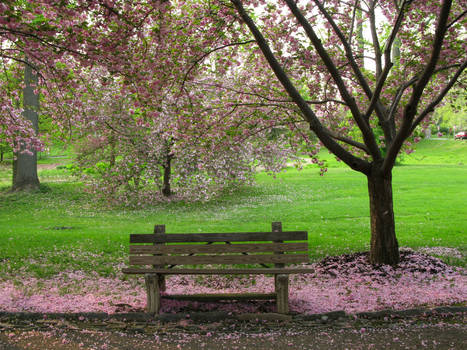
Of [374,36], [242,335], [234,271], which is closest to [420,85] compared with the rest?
[374,36]

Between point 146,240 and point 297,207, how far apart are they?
13.8m

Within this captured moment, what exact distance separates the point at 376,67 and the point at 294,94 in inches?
118

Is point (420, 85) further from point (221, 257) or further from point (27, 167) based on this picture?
point (27, 167)

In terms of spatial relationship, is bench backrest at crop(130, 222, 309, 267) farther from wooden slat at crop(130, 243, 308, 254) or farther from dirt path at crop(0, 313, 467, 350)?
dirt path at crop(0, 313, 467, 350)

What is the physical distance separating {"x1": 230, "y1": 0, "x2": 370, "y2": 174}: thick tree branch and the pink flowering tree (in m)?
0.02

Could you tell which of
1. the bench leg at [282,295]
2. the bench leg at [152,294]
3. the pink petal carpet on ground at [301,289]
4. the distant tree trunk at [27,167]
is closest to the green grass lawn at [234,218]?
the distant tree trunk at [27,167]

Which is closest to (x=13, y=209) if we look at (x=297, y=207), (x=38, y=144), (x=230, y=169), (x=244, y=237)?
(x=38, y=144)

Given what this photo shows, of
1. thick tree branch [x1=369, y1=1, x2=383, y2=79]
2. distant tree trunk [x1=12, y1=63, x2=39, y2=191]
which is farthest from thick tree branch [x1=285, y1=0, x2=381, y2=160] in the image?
distant tree trunk [x1=12, y1=63, x2=39, y2=191]

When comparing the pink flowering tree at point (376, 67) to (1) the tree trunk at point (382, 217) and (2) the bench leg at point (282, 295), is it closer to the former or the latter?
(1) the tree trunk at point (382, 217)

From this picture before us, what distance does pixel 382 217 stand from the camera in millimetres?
8375

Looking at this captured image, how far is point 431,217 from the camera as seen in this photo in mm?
15938

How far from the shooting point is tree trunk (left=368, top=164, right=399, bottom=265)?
8391 millimetres

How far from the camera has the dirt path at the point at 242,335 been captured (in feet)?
17.1

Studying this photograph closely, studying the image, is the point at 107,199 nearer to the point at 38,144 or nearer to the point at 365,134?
the point at 38,144
